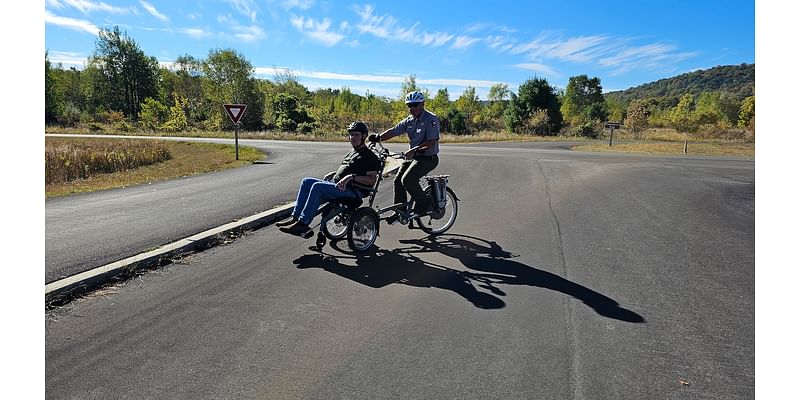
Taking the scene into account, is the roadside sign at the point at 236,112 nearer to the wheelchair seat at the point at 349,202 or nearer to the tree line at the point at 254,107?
the wheelchair seat at the point at 349,202

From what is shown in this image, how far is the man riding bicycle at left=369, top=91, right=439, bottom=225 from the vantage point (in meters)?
5.94

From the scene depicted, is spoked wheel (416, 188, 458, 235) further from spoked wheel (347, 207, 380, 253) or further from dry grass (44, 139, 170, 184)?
dry grass (44, 139, 170, 184)

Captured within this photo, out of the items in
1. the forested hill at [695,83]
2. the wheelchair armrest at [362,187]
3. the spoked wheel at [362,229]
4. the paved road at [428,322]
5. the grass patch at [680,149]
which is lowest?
the paved road at [428,322]

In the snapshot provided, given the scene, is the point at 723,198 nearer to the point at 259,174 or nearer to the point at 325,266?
the point at 325,266

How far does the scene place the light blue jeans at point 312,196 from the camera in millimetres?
5227

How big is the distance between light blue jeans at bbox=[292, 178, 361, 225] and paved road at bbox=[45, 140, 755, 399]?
492 millimetres

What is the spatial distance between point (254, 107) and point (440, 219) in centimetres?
5535

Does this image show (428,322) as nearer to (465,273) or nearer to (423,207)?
(465,273)

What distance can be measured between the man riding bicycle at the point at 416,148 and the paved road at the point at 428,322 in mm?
563

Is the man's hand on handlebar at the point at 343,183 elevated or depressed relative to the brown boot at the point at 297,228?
elevated

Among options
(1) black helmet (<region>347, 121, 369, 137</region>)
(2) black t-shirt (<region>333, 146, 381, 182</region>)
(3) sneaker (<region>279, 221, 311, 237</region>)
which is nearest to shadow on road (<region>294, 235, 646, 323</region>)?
(3) sneaker (<region>279, 221, 311, 237</region>)

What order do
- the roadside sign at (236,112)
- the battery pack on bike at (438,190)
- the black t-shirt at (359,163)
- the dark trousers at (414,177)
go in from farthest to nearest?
the roadside sign at (236,112)
the battery pack on bike at (438,190)
the dark trousers at (414,177)
the black t-shirt at (359,163)

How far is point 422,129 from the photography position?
237 inches

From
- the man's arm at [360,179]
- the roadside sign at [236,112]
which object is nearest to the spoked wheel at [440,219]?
the man's arm at [360,179]
